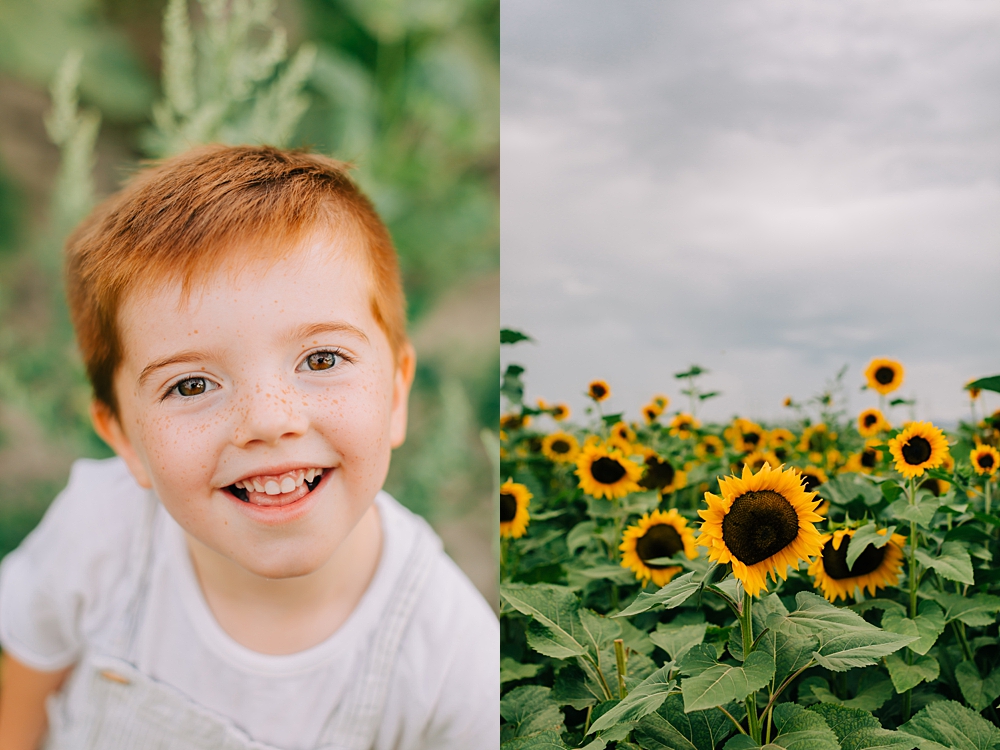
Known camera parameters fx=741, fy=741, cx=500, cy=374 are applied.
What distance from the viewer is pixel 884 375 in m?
1.00

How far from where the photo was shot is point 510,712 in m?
0.66

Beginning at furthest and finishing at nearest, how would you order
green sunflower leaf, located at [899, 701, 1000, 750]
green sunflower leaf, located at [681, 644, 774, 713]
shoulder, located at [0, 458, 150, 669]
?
shoulder, located at [0, 458, 150, 669], green sunflower leaf, located at [899, 701, 1000, 750], green sunflower leaf, located at [681, 644, 774, 713]

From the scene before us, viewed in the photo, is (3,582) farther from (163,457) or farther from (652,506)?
(652,506)

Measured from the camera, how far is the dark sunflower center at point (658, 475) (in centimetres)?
95

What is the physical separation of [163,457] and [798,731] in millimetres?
501

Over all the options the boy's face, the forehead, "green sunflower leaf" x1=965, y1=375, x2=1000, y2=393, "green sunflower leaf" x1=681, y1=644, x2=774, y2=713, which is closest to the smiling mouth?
the boy's face

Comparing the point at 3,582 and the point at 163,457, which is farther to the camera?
the point at 3,582

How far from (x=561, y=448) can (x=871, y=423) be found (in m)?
0.44

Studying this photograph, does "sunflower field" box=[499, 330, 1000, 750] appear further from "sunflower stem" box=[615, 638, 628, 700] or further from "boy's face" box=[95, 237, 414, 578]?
"boy's face" box=[95, 237, 414, 578]

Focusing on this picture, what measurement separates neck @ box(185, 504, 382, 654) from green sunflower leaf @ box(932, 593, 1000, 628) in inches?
21.5

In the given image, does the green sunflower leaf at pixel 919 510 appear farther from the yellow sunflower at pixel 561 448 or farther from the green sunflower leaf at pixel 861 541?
the yellow sunflower at pixel 561 448

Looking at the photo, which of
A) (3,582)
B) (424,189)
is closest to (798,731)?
(424,189)

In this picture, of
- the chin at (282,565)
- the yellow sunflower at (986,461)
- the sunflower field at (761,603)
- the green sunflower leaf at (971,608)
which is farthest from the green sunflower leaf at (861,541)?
the chin at (282,565)

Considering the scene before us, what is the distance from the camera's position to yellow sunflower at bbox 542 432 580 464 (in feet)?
3.66
